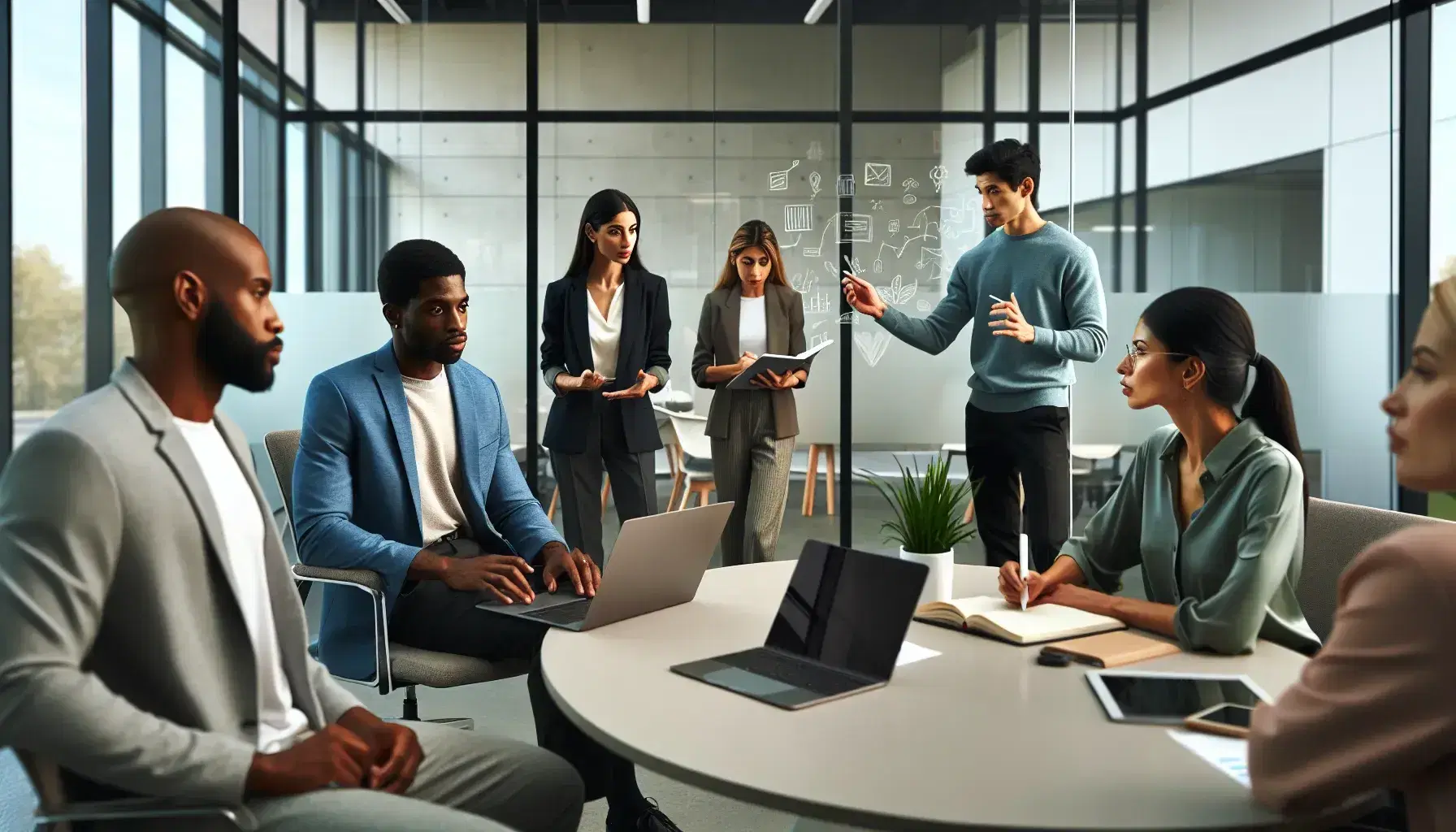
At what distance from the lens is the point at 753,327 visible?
4668 millimetres

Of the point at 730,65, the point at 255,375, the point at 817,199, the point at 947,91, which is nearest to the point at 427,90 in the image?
the point at 730,65

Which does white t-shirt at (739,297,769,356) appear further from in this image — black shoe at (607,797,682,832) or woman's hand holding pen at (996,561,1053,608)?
woman's hand holding pen at (996,561,1053,608)

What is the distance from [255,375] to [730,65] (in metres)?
4.51

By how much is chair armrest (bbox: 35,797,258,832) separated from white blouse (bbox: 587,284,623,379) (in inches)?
124

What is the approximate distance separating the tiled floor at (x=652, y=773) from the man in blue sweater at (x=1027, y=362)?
31.1 inches

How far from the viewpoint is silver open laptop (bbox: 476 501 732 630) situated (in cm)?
182

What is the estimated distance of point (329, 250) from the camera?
18.3ft

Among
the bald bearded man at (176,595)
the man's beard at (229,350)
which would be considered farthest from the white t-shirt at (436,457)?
the man's beard at (229,350)

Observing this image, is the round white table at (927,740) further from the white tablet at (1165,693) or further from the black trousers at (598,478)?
the black trousers at (598,478)

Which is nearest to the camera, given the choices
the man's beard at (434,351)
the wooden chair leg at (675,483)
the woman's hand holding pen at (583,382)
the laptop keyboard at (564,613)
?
the laptop keyboard at (564,613)

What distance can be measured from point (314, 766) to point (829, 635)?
74cm

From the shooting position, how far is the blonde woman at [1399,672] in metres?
1.00

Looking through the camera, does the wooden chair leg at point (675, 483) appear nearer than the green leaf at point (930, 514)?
No

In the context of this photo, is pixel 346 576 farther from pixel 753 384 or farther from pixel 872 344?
Result: pixel 872 344
